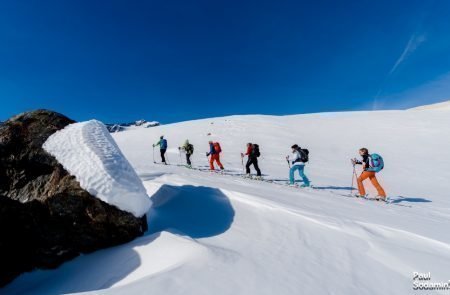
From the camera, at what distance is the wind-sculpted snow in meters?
4.39

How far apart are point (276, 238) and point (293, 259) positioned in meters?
0.68

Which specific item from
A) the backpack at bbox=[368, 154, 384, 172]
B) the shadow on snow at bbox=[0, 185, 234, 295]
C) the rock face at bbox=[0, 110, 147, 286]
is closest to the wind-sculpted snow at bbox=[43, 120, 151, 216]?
the rock face at bbox=[0, 110, 147, 286]

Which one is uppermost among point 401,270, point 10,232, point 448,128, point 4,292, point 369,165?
point 448,128

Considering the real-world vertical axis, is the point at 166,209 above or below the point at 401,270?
above

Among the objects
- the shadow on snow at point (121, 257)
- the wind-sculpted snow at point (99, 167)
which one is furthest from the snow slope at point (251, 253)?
the wind-sculpted snow at point (99, 167)

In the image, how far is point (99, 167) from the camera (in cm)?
Result: 455

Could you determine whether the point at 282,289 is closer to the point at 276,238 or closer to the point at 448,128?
the point at 276,238

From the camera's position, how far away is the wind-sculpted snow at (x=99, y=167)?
4.39 meters

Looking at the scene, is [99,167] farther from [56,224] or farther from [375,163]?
[375,163]

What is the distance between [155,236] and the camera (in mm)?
4348

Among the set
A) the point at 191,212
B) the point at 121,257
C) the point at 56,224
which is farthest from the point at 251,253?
the point at 56,224

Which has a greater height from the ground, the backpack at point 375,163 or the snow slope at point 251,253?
the backpack at point 375,163

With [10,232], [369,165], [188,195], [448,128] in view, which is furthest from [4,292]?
[448,128]

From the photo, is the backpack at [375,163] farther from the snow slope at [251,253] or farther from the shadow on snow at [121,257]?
the shadow on snow at [121,257]
